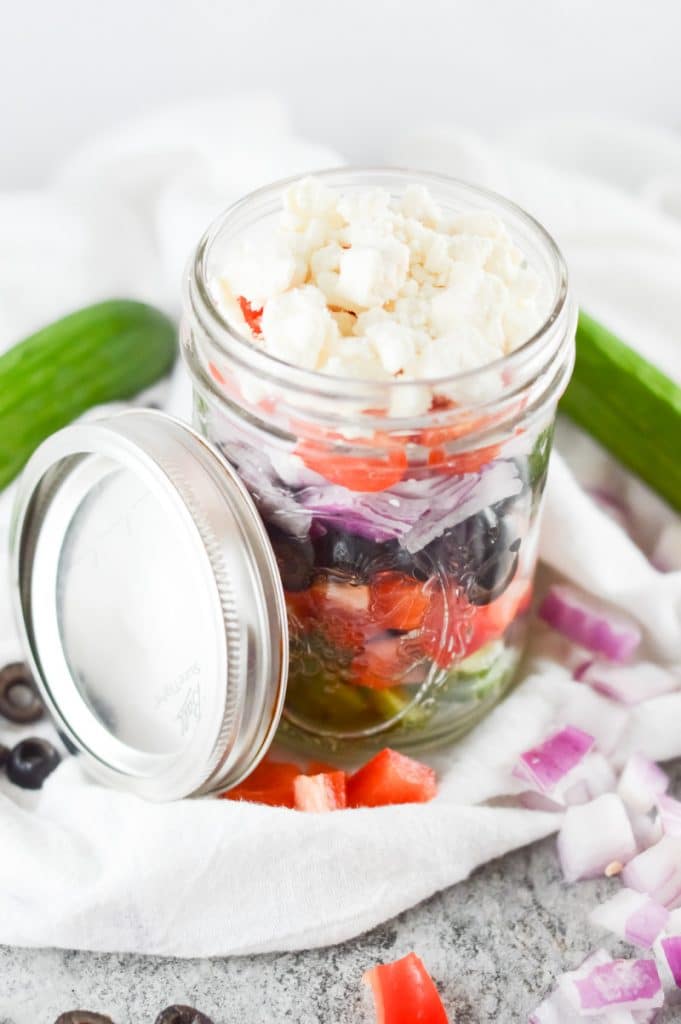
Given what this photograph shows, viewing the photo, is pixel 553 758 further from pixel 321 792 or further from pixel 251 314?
pixel 251 314

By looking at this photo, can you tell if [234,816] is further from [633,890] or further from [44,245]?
[44,245]

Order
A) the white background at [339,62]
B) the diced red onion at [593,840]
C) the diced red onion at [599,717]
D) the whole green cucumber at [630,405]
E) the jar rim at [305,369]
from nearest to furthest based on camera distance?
the jar rim at [305,369] < the diced red onion at [593,840] < the diced red onion at [599,717] < the whole green cucumber at [630,405] < the white background at [339,62]

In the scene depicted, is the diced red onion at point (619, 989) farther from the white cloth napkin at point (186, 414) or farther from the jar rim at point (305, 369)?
the jar rim at point (305, 369)

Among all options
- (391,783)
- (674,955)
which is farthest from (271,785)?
(674,955)

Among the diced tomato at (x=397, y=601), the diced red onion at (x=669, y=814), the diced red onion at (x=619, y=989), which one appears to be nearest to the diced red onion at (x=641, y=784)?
the diced red onion at (x=669, y=814)

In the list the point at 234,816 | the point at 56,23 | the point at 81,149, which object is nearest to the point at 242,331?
the point at 234,816

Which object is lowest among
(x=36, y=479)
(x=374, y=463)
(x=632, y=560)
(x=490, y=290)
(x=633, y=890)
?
(x=633, y=890)

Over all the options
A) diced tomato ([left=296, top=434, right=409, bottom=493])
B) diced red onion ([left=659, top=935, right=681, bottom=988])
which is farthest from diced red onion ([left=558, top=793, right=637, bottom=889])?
diced tomato ([left=296, top=434, right=409, bottom=493])
